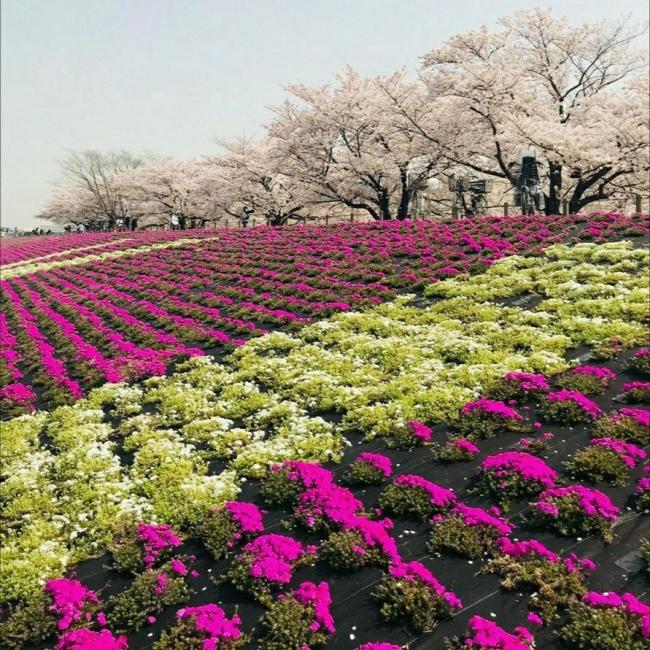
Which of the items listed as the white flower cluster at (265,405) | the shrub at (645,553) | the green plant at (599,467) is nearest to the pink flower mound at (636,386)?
the white flower cluster at (265,405)

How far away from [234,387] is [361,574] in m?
7.04

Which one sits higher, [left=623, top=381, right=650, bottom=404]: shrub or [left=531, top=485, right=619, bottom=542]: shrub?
[left=623, top=381, right=650, bottom=404]: shrub

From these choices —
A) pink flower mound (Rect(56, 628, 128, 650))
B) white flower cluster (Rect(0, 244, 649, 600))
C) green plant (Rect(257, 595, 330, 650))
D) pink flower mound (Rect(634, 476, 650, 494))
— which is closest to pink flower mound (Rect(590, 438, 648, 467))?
pink flower mound (Rect(634, 476, 650, 494))

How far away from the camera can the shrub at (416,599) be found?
6293 mm

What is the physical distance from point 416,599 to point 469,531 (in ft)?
4.72

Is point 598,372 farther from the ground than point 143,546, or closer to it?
farther from the ground

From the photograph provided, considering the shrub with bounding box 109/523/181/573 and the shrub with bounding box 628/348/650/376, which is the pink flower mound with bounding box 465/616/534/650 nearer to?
the shrub with bounding box 109/523/181/573

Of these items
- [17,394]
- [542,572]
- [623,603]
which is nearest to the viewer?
[623,603]

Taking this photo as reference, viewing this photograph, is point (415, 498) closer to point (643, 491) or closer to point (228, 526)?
point (228, 526)

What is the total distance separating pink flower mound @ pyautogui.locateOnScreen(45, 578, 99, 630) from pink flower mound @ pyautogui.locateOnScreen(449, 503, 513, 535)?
5289mm

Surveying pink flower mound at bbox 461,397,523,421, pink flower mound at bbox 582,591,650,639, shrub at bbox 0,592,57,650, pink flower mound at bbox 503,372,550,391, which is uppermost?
pink flower mound at bbox 503,372,550,391

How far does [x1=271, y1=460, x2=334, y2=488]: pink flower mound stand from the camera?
9000 mm

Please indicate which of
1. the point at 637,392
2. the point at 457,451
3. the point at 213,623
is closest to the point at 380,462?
the point at 457,451

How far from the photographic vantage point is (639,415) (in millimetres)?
9828
